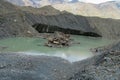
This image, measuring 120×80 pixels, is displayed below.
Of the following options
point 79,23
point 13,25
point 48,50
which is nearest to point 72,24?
point 79,23

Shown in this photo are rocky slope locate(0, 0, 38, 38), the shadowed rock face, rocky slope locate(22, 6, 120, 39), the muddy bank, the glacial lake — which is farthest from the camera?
the shadowed rock face

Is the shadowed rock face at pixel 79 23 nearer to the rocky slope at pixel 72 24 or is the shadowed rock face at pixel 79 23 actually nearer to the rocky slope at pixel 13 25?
the rocky slope at pixel 72 24

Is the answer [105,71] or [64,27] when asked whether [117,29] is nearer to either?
[64,27]

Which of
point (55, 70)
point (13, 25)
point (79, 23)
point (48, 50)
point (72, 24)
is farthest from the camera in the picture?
point (79, 23)

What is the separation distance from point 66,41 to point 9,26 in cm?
1535

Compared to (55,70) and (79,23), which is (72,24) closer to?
(79,23)

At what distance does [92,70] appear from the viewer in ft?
63.7

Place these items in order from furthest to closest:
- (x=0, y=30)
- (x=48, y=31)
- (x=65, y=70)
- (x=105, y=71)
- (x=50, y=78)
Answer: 1. (x=48, y=31)
2. (x=0, y=30)
3. (x=65, y=70)
4. (x=50, y=78)
5. (x=105, y=71)

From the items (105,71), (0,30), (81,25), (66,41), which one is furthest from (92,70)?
(81,25)

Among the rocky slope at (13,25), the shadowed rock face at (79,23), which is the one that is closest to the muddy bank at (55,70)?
the rocky slope at (13,25)

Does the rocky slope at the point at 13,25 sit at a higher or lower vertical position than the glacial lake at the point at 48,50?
lower

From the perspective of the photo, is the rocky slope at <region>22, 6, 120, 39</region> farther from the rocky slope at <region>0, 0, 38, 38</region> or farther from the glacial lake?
the glacial lake

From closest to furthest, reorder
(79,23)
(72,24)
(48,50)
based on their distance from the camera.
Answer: (48,50) < (72,24) < (79,23)

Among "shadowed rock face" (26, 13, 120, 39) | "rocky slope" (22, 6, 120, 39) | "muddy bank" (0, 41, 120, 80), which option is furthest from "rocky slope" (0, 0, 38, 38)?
"muddy bank" (0, 41, 120, 80)
